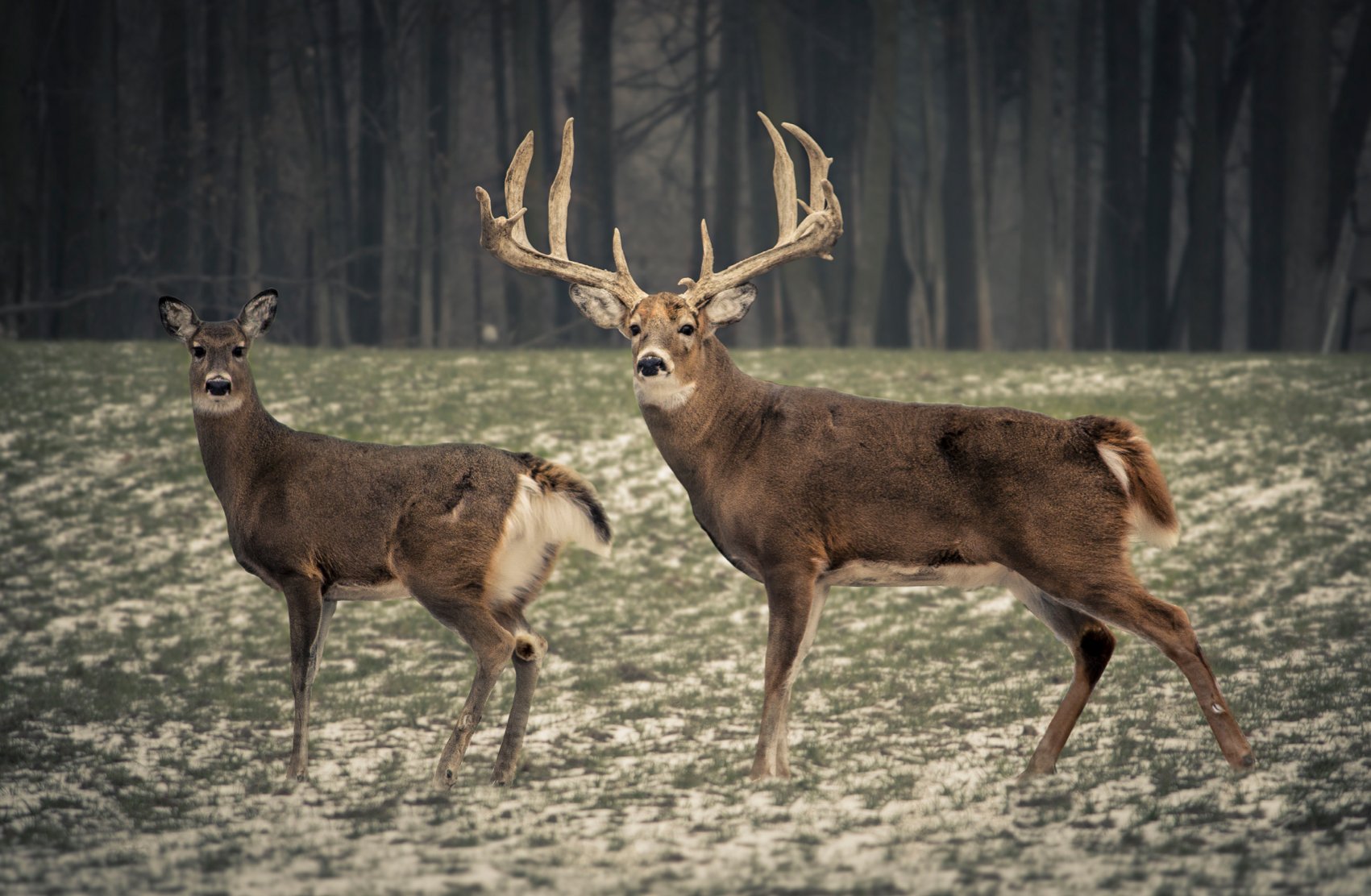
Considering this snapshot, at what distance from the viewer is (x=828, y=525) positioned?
282 inches

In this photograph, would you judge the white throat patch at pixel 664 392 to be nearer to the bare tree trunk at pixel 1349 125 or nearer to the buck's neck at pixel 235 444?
the buck's neck at pixel 235 444

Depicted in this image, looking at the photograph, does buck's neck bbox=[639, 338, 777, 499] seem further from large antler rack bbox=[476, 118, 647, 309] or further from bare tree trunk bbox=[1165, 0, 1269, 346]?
bare tree trunk bbox=[1165, 0, 1269, 346]

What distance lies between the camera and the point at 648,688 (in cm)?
968

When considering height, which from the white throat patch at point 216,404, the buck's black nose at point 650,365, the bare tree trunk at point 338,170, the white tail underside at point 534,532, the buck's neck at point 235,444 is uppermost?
the bare tree trunk at point 338,170

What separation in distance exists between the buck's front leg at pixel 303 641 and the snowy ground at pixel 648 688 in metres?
0.29

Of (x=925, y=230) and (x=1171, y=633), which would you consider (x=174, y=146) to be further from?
(x=1171, y=633)

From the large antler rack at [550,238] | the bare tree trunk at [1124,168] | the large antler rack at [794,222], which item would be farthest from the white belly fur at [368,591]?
the bare tree trunk at [1124,168]

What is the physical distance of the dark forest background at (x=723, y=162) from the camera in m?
24.2

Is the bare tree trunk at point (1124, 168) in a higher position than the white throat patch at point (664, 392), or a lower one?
higher

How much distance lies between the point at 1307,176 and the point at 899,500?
18.7 m

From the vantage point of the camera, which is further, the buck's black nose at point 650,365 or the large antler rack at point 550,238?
the large antler rack at point 550,238

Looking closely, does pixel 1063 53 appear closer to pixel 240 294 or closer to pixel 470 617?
pixel 240 294

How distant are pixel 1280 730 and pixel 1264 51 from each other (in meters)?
21.5

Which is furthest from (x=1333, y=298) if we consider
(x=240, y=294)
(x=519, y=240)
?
(x=519, y=240)
